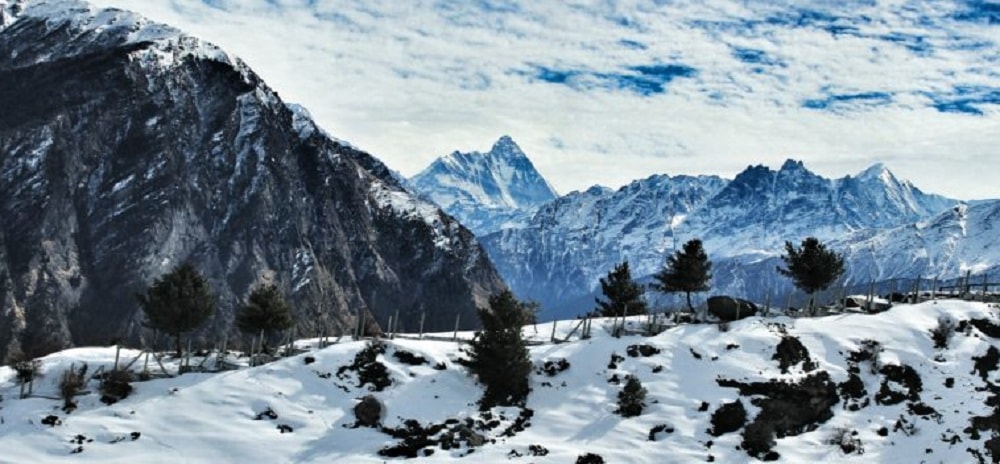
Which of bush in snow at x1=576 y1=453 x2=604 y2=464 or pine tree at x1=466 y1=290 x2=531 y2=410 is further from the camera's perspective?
pine tree at x1=466 y1=290 x2=531 y2=410

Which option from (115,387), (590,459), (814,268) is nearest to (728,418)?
(590,459)

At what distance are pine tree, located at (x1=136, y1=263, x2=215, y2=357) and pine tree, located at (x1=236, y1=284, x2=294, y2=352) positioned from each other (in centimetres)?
332

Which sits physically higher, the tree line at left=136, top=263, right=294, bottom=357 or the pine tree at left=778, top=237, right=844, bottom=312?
the pine tree at left=778, top=237, right=844, bottom=312

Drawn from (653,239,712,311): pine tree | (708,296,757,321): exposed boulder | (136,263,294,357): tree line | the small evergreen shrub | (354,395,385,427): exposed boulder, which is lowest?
(354,395,385,427): exposed boulder

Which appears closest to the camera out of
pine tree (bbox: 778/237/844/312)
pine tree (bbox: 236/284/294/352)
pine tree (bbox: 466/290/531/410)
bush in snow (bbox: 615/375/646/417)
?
bush in snow (bbox: 615/375/646/417)

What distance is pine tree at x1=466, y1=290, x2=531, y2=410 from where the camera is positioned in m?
59.4

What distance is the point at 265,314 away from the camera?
239ft

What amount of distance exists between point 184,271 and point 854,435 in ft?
158

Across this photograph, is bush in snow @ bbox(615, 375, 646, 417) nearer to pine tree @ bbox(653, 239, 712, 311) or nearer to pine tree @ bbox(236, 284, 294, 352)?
pine tree @ bbox(653, 239, 712, 311)

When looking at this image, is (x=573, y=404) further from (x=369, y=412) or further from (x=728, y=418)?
(x=369, y=412)

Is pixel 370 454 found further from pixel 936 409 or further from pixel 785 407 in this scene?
pixel 936 409

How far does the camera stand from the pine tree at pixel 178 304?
6925cm

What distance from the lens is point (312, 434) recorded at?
52469 millimetres

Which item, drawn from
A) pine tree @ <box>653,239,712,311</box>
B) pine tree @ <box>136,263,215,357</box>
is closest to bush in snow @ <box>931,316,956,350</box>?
pine tree @ <box>653,239,712,311</box>
